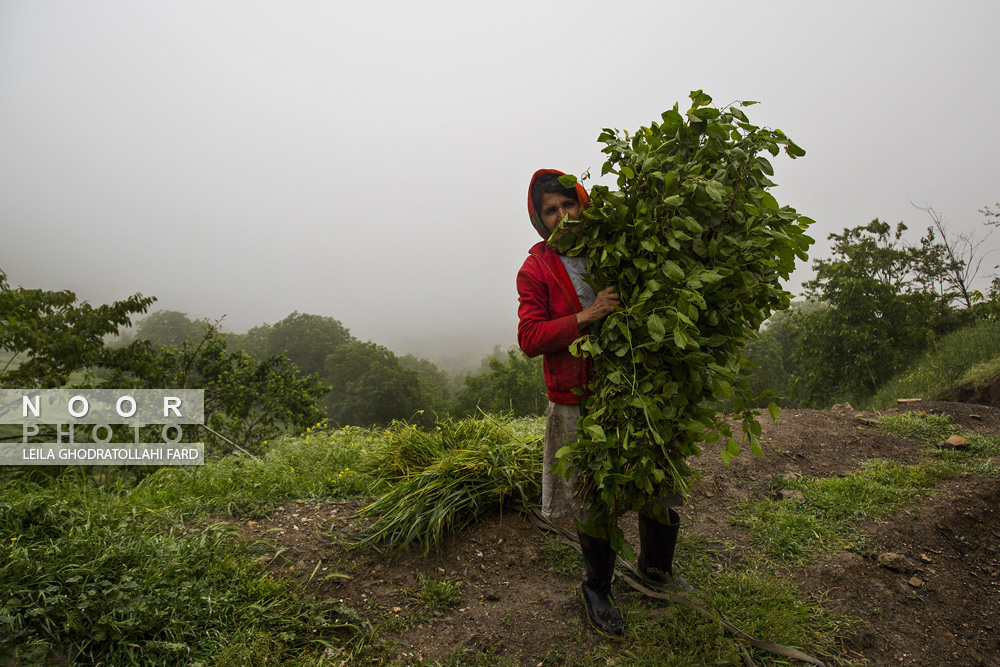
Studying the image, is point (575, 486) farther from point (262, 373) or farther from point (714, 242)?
point (262, 373)

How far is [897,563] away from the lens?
119 inches

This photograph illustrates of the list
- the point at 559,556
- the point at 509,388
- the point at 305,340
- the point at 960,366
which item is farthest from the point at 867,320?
the point at 305,340

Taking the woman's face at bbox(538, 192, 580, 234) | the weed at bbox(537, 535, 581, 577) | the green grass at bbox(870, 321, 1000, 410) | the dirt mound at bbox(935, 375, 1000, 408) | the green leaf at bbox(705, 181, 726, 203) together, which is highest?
the woman's face at bbox(538, 192, 580, 234)

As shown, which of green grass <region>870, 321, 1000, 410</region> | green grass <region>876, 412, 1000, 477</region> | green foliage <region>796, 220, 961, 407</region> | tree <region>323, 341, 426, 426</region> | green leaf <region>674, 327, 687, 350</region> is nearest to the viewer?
green leaf <region>674, 327, 687, 350</region>

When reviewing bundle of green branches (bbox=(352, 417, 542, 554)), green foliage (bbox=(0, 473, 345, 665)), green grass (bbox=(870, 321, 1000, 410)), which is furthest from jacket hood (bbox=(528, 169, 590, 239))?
green grass (bbox=(870, 321, 1000, 410))

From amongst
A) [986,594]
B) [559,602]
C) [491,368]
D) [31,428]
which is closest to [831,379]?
[491,368]

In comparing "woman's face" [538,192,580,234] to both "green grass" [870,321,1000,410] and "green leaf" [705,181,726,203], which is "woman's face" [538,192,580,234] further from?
"green grass" [870,321,1000,410]

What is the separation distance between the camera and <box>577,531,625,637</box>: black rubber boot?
247cm

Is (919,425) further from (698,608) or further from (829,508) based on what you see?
(698,608)

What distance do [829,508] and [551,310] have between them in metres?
3.04

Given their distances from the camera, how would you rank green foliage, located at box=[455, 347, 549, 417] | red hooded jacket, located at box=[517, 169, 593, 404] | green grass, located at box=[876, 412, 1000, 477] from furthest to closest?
green foliage, located at box=[455, 347, 549, 417] < green grass, located at box=[876, 412, 1000, 477] < red hooded jacket, located at box=[517, 169, 593, 404]

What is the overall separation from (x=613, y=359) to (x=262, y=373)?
11523 mm

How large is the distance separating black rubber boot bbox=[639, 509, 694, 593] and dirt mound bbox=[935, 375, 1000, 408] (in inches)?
331

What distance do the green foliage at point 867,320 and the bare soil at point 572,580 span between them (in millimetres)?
16308
